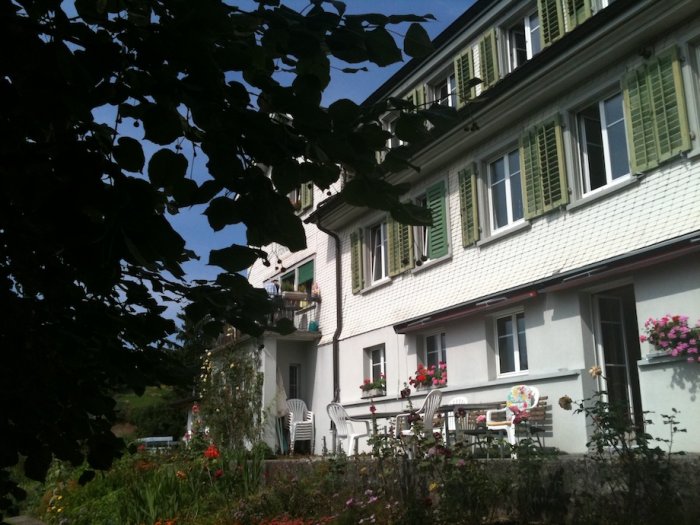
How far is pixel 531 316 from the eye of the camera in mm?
10852

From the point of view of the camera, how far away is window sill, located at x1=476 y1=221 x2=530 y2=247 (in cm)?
1115

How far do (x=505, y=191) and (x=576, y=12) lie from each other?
288 cm

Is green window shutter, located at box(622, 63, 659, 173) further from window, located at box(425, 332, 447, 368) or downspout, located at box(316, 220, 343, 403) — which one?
downspout, located at box(316, 220, 343, 403)

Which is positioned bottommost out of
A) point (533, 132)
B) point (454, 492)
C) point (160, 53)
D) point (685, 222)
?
point (454, 492)

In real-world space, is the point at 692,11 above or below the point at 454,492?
above

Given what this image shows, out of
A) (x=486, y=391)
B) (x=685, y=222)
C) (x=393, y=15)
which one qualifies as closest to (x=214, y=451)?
(x=486, y=391)

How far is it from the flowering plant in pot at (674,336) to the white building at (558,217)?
0.14 metres

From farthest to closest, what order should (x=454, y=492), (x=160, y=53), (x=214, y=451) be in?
(x=214, y=451) → (x=454, y=492) → (x=160, y=53)

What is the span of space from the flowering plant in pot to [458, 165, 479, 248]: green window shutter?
4077mm

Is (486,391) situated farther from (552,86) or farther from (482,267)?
(552,86)

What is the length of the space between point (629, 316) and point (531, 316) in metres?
1.37

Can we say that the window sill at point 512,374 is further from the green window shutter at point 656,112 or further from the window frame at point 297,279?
the window frame at point 297,279

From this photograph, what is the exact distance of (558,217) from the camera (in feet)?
34.7

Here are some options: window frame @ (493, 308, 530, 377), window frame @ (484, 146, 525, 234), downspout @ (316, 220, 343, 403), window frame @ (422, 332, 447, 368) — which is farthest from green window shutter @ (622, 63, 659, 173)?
downspout @ (316, 220, 343, 403)
